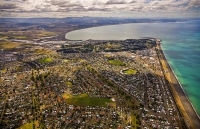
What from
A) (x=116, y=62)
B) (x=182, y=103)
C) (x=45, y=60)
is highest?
(x=45, y=60)

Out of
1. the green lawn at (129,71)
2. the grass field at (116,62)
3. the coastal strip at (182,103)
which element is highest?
the grass field at (116,62)

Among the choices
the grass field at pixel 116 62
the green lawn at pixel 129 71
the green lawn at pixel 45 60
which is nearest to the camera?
the green lawn at pixel 129 71

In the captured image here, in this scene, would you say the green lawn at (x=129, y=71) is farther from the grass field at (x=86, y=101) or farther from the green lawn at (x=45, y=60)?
the green lawn at (x=45, y=60)

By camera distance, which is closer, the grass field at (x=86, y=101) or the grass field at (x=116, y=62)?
the grass field at (x=86, y=101)

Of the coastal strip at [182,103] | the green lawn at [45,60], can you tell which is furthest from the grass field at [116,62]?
the green lawn at [45,60]

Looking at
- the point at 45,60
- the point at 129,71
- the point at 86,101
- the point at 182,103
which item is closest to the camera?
the point at 182,103

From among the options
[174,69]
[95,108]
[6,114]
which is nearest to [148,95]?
[95,108]

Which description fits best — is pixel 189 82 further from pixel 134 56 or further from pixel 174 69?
pixel 134 56

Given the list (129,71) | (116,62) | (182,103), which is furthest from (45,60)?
(182,103)

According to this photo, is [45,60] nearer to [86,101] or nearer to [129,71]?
[129,71]
